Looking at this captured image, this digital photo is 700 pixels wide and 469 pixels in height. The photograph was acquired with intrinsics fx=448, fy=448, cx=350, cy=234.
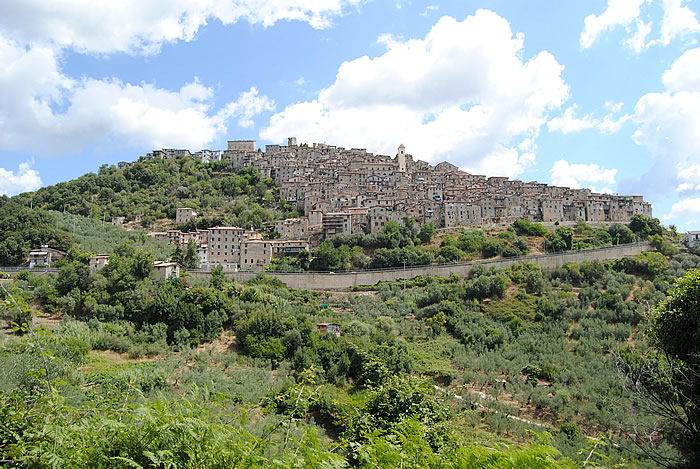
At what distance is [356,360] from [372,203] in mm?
33801

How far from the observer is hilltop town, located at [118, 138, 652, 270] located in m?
45.1

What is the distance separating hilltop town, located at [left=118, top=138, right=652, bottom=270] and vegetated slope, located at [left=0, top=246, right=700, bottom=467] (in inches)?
438

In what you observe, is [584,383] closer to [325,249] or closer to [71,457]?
[71,457]

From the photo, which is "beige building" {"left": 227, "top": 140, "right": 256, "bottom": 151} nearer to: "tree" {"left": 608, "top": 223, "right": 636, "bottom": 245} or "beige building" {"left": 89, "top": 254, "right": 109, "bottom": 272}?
"beige building" {"left": 89, "top": 254, "right": 109, "bottom": 272}

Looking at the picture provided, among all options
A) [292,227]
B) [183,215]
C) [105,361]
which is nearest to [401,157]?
[292,227]

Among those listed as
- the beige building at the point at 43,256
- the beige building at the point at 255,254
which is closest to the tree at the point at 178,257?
the beige building at the point at 255,254

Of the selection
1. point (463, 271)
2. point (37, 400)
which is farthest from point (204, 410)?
point (463, 271)

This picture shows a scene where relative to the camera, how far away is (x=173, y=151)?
76.7 m

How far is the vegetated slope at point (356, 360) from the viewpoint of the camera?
366cm

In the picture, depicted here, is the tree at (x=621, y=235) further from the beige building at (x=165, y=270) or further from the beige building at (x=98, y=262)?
the beige building at (x=98, y=262)

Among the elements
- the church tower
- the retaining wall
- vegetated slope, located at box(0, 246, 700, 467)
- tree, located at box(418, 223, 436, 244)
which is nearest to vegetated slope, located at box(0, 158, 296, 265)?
vegetated slope, located at box(0, 246, 700, 467)

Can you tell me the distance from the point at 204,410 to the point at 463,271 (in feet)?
120

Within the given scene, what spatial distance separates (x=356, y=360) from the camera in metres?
22.2

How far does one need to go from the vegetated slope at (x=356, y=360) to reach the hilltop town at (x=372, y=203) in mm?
11128
